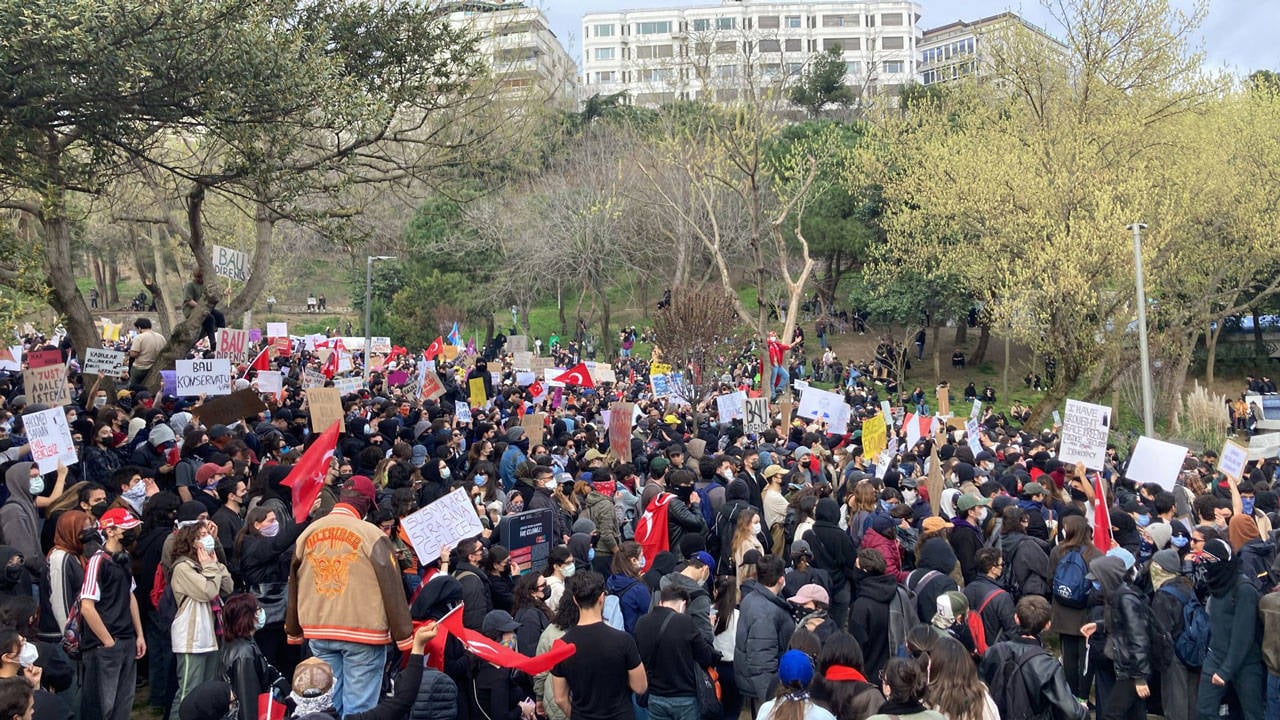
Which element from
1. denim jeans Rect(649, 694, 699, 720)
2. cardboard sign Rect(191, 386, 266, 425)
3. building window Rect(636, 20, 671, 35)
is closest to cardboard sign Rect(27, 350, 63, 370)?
cardboard sign Rect(191, 386, 266, 425)

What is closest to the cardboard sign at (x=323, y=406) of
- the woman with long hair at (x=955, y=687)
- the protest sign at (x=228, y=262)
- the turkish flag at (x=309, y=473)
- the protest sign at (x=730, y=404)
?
the protest sign at (x=228, y=262)

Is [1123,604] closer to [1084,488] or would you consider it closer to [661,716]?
[661,716]

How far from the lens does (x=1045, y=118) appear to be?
3133 cm

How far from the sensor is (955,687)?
570 cm

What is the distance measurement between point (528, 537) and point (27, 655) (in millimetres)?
3650

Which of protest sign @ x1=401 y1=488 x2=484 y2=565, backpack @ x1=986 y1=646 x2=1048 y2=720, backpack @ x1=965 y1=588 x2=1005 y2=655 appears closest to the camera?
backpack @ x1=986 y1=646 x2=1048 y2=720

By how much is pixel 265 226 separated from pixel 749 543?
40.6 feet

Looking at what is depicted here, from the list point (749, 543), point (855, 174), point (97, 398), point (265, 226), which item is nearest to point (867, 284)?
point (855, 174)

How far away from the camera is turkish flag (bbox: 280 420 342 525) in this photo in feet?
26.2

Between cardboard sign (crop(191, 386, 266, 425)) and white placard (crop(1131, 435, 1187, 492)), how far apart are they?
10.6 meters

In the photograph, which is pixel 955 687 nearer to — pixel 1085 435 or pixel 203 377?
pixel 1085 435

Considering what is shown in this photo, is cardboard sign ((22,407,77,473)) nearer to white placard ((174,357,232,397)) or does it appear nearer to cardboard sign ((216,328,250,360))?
white placard ((174,357,232,397))

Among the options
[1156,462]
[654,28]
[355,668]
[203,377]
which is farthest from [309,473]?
[654,28]

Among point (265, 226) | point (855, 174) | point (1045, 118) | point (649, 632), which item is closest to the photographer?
point (649, 632)
